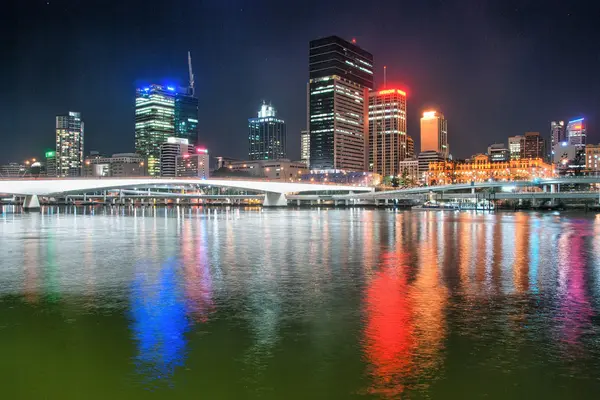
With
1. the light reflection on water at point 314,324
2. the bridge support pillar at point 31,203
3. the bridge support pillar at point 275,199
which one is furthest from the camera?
the bridge support pillar at point 275,199

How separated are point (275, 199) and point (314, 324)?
414 feet

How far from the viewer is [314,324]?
10.9m

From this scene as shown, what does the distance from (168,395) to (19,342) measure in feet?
14.1

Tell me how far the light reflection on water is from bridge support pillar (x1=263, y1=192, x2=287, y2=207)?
114326 mm

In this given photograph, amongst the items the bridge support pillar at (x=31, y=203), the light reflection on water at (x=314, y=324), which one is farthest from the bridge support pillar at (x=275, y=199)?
the light reflection on water at (x=314, y=324)

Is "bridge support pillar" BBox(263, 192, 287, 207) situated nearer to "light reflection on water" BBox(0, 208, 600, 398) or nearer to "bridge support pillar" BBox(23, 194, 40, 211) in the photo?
"bridge support pillar" BBox(23, 194, 40, 211)

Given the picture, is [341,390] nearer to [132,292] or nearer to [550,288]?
[132,292]

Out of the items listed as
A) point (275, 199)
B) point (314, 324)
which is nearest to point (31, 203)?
→ point (275, 199)

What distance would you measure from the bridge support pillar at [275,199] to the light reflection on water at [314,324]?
11433cm

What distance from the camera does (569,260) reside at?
21.8 meters

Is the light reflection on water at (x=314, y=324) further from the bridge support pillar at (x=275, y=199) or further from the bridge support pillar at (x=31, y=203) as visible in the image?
the bridge support pillar at (x=275, y=199)

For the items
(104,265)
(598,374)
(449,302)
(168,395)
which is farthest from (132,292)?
(598,374)

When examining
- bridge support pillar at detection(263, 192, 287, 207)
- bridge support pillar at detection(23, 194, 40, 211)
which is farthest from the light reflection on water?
bridge support pillar at detection(263, 192, 287, 207)

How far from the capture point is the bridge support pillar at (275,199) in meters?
136
